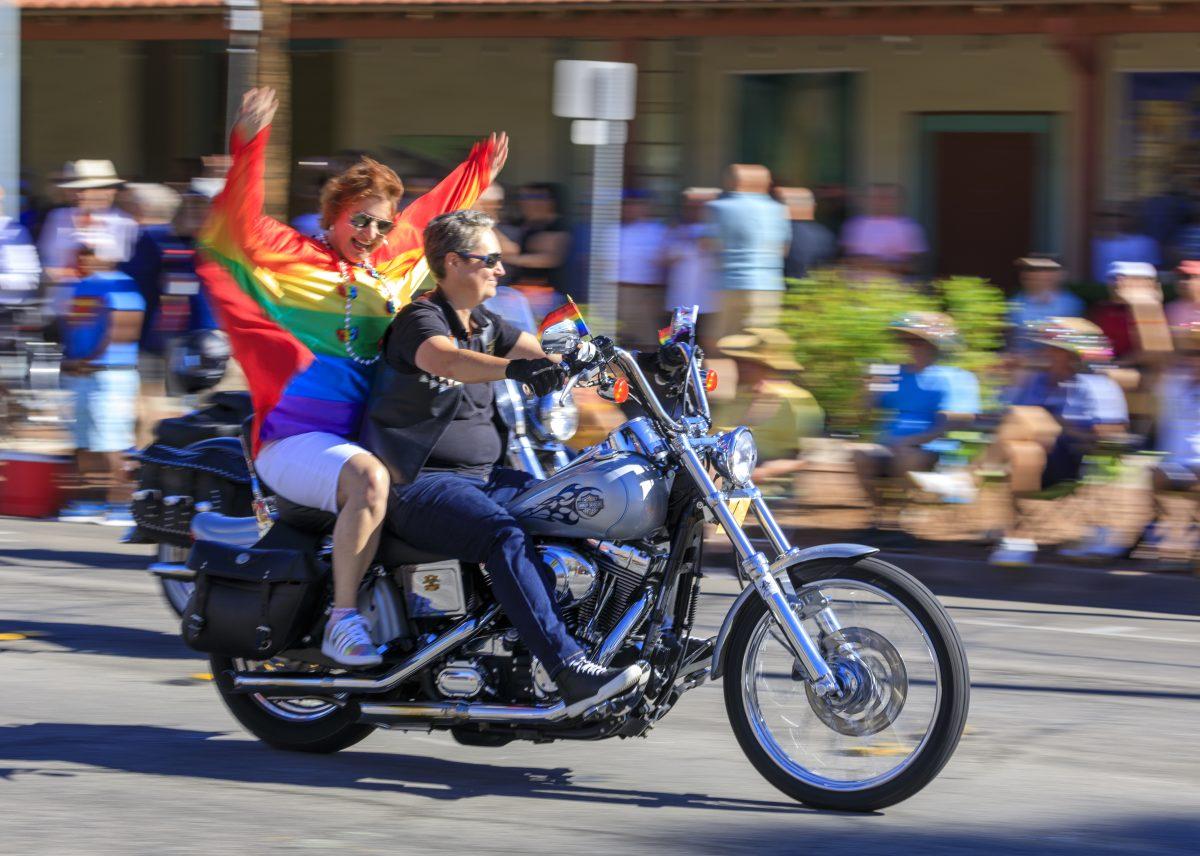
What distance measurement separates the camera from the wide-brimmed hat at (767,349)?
11.3 meters

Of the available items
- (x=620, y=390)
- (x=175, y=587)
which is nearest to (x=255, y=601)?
(x=620, y=390)

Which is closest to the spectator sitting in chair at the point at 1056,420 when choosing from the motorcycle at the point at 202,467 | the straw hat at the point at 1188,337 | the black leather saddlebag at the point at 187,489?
the straw hat at the point at 1188,337

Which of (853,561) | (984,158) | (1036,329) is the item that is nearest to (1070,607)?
(1036,329)

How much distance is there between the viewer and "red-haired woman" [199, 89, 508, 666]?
591 cm

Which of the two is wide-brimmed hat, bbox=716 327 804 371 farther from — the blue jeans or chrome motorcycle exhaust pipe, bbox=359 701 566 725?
chrome motorcycle exhaust pipe, bbox=359 701 566 725

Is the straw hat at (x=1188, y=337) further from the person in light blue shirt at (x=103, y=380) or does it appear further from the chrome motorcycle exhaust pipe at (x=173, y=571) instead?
the person in light blue shirt at (x=103, y=380)

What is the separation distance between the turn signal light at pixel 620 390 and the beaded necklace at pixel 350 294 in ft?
3.05

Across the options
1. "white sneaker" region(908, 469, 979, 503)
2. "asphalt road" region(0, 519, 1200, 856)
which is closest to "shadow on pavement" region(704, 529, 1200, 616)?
"white sneaker" region(908, 469, 979, 503)

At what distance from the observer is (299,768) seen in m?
6.13

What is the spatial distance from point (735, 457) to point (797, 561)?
0.35m

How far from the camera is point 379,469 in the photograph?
5879 mm

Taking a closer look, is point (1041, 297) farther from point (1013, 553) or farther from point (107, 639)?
point (107, 639)

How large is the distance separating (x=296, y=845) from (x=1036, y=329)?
21.1 feet

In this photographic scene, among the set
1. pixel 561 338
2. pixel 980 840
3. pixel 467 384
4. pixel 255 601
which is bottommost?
pixel 980 840
